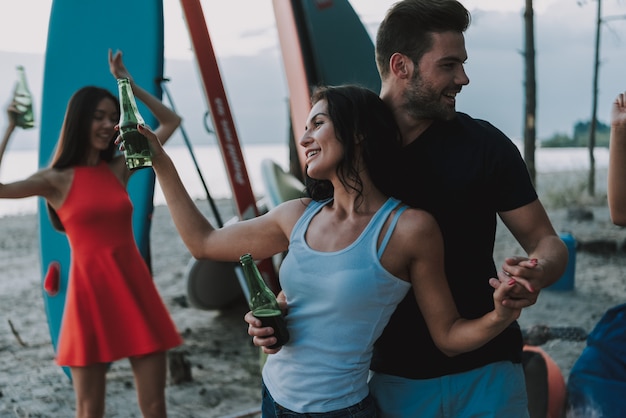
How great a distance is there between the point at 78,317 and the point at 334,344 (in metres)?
1.52

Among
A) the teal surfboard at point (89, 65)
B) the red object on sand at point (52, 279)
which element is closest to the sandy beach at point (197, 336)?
the teal surfboard at point (89, 65)

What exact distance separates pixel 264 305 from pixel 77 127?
1534 mm

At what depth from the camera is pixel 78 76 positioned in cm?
419

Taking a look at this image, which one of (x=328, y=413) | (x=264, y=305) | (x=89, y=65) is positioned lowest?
(x=328, y=413)

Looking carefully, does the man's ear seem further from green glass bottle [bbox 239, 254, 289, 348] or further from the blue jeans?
the blue jeans

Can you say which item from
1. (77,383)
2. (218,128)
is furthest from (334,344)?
(218,128)

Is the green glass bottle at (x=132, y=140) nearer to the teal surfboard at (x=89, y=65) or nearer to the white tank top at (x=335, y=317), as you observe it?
the white tank top at (x=335, y=317)

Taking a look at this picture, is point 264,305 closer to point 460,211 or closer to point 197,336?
point 460,211

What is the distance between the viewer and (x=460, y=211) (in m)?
1.46

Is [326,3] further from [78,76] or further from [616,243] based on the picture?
[616,243]

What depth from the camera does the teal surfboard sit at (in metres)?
4.03

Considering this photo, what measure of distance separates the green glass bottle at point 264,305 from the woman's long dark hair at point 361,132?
→ 0.87 ft

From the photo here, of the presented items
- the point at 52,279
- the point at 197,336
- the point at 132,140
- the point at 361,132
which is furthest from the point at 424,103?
the point at 197,336

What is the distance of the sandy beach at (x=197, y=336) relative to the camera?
12.0ft
